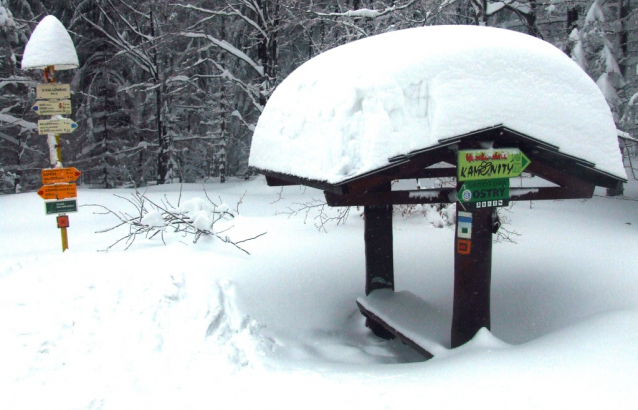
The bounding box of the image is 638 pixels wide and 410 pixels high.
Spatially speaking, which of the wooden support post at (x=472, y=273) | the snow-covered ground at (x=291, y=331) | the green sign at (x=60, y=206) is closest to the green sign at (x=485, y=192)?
the wooden support post at (x=472, y=273)

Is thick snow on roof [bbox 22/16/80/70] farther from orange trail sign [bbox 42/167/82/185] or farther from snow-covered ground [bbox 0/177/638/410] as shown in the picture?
snow-covered ground [bbox 0/177/638/410]

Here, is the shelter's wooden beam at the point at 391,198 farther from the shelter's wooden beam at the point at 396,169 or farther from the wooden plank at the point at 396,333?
the wooden plank at the point at 396,333

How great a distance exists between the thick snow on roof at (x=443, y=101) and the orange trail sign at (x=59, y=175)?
3989 mm

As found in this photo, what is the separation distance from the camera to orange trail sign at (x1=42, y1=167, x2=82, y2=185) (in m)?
6.62

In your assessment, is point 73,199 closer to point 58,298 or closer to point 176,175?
point 58,298

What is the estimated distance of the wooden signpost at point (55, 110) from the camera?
672cm

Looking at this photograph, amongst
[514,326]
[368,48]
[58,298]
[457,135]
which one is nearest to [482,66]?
[457,135]

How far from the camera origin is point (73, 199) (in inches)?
272

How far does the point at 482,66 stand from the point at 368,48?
42.7 inches

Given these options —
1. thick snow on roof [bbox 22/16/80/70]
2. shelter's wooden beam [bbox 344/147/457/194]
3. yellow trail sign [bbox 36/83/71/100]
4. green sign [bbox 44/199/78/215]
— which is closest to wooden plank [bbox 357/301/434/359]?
shelter's wooden beam [bbox 344/147/457/194]

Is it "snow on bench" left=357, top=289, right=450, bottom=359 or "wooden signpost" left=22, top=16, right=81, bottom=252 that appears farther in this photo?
"wooden signpost" left=22, top=16, right=81, bottom=252

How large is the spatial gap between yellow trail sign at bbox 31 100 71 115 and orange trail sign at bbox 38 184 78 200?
1.08 metres

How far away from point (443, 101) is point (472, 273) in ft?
5.49

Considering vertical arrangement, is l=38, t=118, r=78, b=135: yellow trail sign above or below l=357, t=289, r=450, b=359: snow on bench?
above
